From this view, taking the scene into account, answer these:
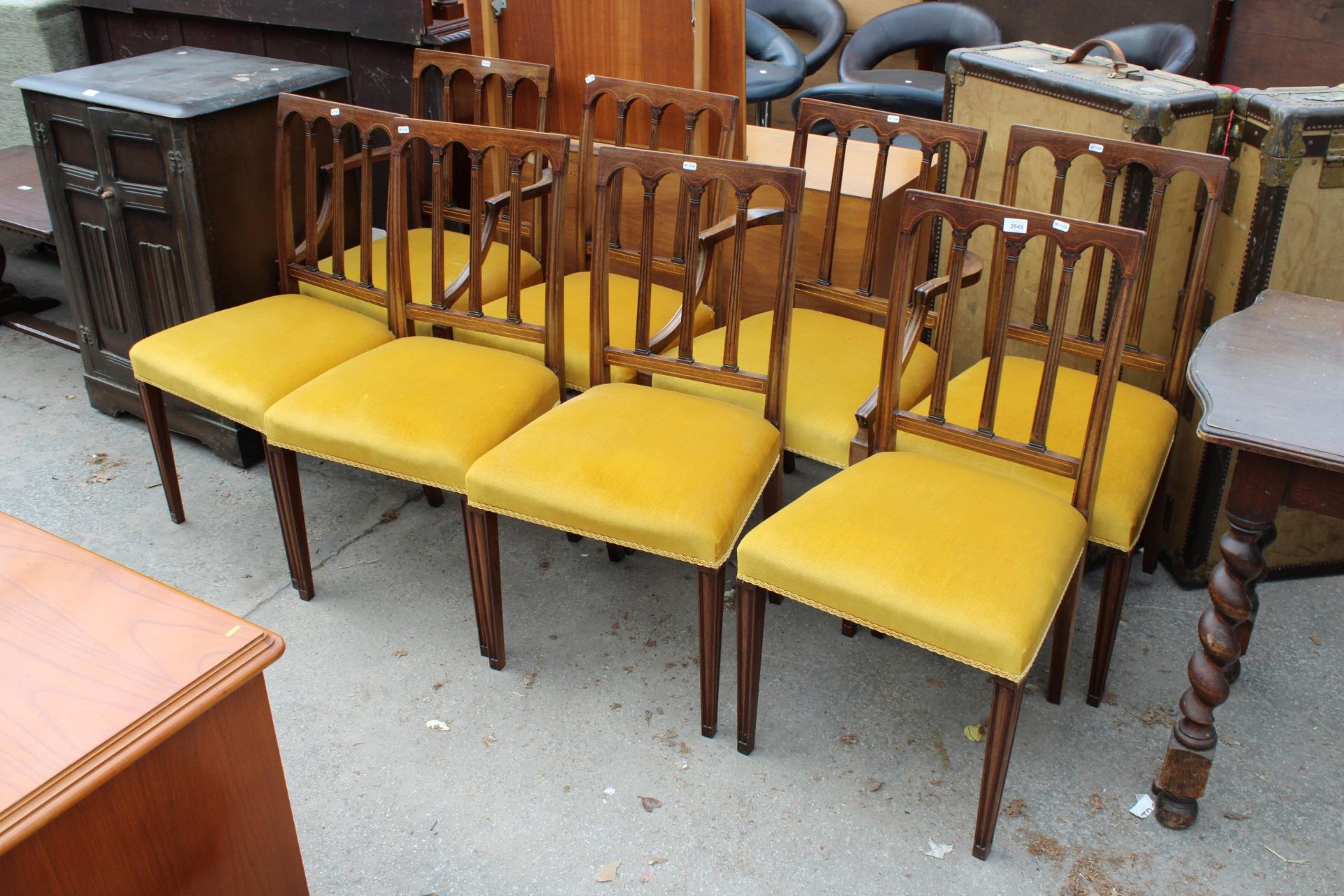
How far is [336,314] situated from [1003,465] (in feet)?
5.11

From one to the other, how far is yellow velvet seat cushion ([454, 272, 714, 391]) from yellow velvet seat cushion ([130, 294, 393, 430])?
0.90 feet

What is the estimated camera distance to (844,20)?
15.5 ft

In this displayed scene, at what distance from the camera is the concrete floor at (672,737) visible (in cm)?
188

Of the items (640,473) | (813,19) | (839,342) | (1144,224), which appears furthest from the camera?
(813,19)

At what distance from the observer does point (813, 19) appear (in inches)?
189

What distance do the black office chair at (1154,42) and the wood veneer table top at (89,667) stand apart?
11.8ft

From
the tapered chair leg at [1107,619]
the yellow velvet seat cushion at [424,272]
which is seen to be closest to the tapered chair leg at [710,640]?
the tapered chair leg at [1107,619]

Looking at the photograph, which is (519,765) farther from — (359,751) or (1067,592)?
(1067,592)

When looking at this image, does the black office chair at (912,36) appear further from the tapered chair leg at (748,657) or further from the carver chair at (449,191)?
the tapered chair leg at (748,657)

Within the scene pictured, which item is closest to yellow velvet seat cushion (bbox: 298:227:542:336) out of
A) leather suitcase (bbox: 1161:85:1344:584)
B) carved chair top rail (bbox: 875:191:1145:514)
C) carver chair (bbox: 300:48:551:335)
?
carver chair (bbox: 300:48:551:335)

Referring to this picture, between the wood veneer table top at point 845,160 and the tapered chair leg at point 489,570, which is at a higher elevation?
the wood veneer table top at point 845,160

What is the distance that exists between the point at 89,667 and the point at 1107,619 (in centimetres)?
172

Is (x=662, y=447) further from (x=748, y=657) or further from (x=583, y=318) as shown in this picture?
(x=583, y=318)

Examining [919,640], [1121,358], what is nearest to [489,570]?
[919,640]
